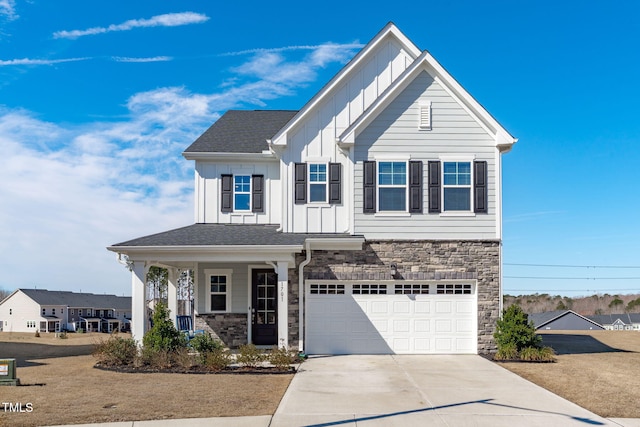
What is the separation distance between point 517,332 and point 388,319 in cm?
356

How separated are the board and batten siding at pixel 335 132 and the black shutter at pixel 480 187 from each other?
361cm

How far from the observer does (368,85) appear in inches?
765

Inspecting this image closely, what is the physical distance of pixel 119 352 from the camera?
49.8 feet

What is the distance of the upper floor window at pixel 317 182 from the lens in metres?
18.4

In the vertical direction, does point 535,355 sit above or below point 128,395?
below

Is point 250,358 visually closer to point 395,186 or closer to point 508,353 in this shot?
point 395,186

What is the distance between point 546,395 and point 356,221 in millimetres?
7675

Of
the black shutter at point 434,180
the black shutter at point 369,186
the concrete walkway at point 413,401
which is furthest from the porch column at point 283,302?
the black shutter at point 434,180

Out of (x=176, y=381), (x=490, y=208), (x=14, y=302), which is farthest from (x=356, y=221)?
(x=14, y=302)

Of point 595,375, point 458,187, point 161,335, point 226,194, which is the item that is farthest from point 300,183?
point 595,375

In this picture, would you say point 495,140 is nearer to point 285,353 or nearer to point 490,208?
point 490,208

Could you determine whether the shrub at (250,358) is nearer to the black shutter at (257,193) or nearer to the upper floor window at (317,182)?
the upper floor window at (317,182)

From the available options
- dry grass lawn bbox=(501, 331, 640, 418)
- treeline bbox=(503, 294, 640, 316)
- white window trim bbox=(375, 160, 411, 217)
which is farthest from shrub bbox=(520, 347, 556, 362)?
treeline bbox=(503, 294, 640, 316)

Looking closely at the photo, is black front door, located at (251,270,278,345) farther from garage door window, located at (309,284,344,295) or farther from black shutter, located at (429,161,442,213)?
black shutter, located at (429,161,442,213)
